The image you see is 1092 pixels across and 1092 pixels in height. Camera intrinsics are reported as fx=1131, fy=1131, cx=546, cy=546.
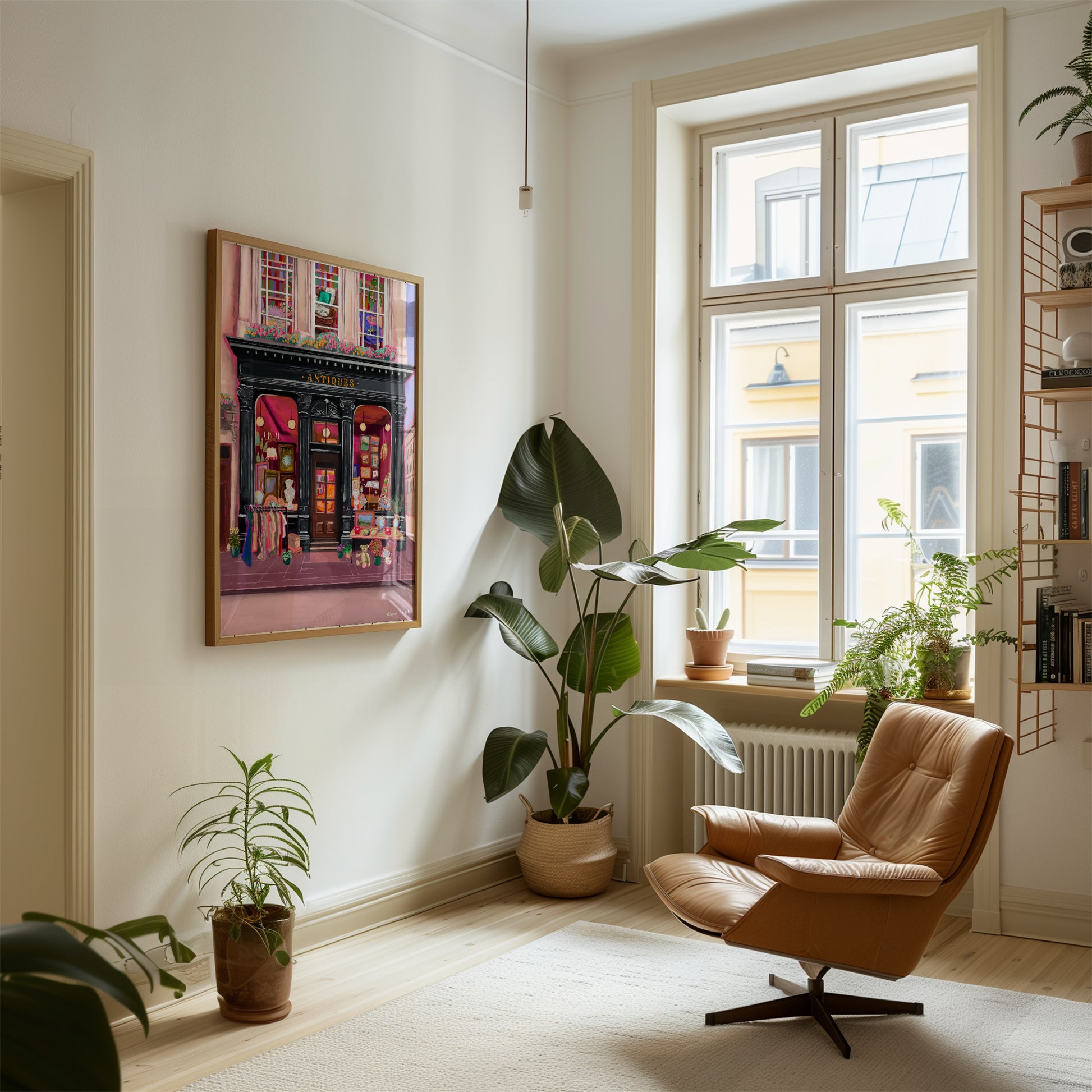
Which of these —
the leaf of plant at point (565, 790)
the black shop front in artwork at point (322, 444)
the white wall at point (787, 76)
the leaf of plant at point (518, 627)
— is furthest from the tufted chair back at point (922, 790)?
the black shop front in artwork at point (322, 444)

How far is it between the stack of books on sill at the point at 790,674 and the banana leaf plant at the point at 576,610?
249mm

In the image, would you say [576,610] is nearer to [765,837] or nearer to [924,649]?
[924,649]

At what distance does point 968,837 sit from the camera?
2791 mm

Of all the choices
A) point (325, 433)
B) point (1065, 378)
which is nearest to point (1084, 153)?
point (1065, 378)

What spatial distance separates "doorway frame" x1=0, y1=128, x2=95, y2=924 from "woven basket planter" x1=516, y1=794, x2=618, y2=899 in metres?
1.71

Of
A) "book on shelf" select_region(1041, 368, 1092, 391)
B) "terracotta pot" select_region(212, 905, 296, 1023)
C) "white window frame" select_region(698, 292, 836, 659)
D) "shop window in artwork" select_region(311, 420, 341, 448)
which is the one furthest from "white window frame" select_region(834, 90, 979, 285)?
"terracotta pot" select_region(212, 905, 296, 1023)

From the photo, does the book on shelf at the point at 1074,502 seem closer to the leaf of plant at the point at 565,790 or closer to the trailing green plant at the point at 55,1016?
the leaf of plant at the point at 565,790

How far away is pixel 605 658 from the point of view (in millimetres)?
4230

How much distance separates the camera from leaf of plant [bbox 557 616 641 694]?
4223mm

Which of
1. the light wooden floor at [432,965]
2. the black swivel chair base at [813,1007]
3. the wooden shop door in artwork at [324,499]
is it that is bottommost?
the light wooden floor at [432,965]

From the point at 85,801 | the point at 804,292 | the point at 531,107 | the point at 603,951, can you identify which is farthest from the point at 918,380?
the point at 85,801

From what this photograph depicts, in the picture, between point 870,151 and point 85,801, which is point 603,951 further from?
point 870,151

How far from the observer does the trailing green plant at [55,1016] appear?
0.98 m

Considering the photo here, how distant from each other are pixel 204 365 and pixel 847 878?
218 centimetres
